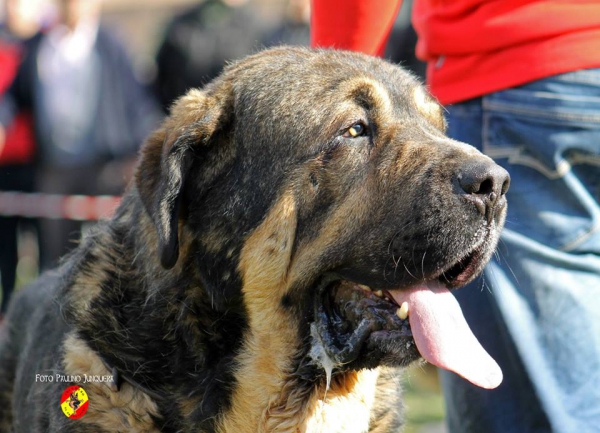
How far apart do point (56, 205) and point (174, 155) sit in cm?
549

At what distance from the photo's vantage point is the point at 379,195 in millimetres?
3197

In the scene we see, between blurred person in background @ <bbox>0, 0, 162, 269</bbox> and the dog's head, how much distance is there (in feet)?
16.5

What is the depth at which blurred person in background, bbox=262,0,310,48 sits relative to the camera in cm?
873

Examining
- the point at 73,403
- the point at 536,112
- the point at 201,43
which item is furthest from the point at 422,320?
the point at 201,43

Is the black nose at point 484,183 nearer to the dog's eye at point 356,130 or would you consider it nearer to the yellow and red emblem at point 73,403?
the dog's eye at point 356,130

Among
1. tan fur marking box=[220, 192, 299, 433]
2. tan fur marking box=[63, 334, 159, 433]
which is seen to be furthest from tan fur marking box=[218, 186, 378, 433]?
tan fur marking box=[63, 334, 159, 433]

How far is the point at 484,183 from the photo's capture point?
298 centimetres

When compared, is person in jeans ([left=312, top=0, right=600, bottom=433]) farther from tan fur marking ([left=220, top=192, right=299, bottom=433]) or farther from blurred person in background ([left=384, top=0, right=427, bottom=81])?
blurred person in background ([left=384, top=0, right=427, bottom=81])

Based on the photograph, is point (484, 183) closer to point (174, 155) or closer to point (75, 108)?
point (174, 155)

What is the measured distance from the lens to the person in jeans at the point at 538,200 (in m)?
3.12

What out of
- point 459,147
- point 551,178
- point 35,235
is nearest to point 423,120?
point 459,147

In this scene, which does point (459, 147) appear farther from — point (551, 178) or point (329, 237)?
point (329, 237)

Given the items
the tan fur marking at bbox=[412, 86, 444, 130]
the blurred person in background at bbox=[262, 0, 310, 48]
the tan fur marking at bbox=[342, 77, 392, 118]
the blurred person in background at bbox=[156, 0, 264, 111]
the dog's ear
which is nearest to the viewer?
the dog's ear

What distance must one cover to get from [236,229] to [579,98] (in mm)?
1333
